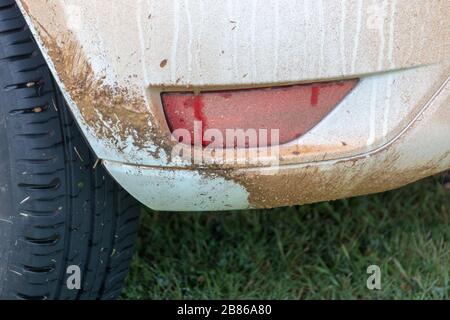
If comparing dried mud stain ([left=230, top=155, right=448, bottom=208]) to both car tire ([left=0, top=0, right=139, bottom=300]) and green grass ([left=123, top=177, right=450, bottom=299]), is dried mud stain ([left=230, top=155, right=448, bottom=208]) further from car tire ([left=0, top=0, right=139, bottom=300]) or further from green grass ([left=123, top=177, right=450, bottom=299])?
green grass ([left=123, top=177, right=450, bottom=299])

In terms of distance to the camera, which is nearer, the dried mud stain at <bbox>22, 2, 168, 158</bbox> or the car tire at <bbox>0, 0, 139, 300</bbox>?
the dried mud stain at <bbox>22, 2, 168, 158</bbox>

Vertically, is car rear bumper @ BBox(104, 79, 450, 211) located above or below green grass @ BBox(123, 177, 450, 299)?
below

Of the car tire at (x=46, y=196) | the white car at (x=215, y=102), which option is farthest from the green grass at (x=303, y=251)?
the white car at (x=215, y=102)

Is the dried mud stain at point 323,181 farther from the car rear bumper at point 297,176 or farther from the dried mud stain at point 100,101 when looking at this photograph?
the dried mud stain at point 100,101

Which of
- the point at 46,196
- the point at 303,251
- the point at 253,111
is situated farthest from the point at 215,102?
the point at 303,251

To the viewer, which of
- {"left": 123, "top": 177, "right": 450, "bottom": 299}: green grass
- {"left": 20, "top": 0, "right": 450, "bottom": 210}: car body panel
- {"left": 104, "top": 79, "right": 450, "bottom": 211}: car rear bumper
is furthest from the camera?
{"left": 123, "top": 177, "right": 450, "bottom": 299}: green grass

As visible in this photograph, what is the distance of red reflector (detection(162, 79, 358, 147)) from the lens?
1.66m

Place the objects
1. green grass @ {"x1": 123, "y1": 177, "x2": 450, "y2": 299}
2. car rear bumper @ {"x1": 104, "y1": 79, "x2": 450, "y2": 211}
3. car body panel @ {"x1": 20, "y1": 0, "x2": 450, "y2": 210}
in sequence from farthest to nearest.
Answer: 1. green grass @ {"x1": 123, "y1": 177, "x2": 450, "y2": 299}
2. car rear bumper @ {"x1": 104, "y1": 79, "x2": 450, "y2": 211}
3. car body panel @ {"x1": 20, "y1": 0, "x2": 450, "y2": 210}

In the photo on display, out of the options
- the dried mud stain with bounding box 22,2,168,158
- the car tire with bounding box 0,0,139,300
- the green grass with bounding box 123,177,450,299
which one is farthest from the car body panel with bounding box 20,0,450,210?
the green grass with bounding box 123,177,450,299

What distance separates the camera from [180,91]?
164 cm

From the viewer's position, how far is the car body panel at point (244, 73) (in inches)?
61.5

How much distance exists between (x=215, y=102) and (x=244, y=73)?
10 centimetres

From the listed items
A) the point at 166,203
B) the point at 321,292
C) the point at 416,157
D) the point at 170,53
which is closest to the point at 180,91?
the point at 170,53

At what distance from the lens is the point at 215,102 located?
166 centimetres
